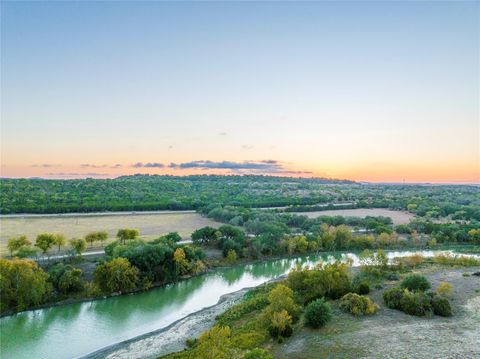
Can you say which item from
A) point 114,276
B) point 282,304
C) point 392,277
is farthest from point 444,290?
point 114,276

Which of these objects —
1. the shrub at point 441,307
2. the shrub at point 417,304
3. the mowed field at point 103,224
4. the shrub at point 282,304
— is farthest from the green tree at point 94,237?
the shrub at point 441,307

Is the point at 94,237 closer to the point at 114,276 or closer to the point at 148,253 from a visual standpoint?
the point at 148,253

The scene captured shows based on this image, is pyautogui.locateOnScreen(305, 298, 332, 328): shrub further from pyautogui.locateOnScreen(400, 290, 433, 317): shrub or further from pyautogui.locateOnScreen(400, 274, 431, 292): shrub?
pyautogui.locateOnScreen(400, 274, 431, 292): shrub

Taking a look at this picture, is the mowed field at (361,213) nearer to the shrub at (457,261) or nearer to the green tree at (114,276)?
the shrub at (457,261)

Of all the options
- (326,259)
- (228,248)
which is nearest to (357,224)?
(326,259)

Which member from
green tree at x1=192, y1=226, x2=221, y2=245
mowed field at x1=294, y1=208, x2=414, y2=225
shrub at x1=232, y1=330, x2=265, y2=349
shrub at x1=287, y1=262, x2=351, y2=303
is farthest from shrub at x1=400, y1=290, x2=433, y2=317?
mowed field at x1=294, y1=208, x2=414, y2=225
